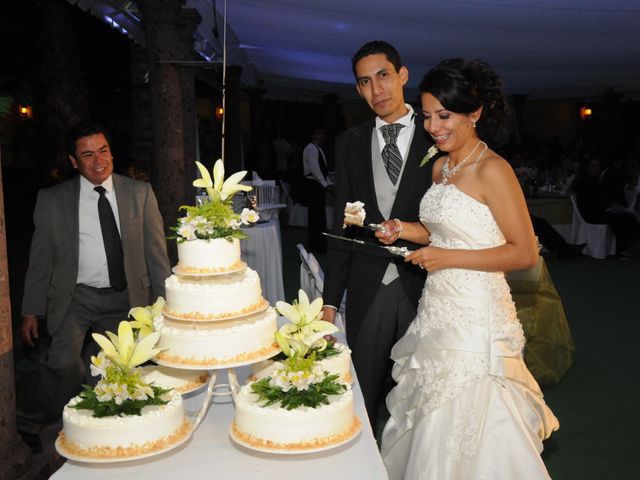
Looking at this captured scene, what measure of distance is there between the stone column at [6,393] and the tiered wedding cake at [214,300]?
3.24 feet

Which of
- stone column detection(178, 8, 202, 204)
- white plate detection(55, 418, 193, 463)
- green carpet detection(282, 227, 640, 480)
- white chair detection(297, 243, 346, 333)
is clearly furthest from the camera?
stone column detection(178, 8, 202, 204)

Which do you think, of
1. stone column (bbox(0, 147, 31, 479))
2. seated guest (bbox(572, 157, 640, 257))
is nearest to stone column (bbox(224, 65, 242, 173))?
seated guest (bbox(572, 157, 640, 257))

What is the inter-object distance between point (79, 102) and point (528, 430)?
700cm

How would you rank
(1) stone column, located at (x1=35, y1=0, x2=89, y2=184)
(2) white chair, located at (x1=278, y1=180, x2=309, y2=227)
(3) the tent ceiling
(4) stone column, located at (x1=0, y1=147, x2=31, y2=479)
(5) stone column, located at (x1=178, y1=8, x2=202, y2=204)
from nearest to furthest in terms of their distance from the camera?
(4) stone column, located at (x1=0, y1=147, x2=31, y2=479), (5) stone column, located at (x1=178, y1=8, x2=202, y2=204), (1) stone column, located at (x1=35, y1=0, x2=89, y2=184), (3) the tent ceiling, (2) white chair, located at (x1=278, y1=180, x2=309, y2=227)

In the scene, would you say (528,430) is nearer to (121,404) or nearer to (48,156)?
(121,404)

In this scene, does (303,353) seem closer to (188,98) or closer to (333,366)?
(333,366)

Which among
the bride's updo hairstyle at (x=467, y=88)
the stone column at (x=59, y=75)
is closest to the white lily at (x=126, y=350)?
the bride's updo hairstyle at (x=467, y=88)

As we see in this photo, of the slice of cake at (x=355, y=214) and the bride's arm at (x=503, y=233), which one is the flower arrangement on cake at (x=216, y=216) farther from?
the bride's arm at (x=503, y=233)

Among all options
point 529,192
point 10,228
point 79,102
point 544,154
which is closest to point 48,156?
point 79,102

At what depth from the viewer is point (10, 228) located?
14594 mm

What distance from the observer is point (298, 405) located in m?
1.95

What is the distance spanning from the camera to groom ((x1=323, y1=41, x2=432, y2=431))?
2.99 meters

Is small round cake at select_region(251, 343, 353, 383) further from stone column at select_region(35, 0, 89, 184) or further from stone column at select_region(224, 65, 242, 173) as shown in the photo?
stone column at select_region(224, 65, 242, 173)

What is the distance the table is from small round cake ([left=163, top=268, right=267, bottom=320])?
4591mm
